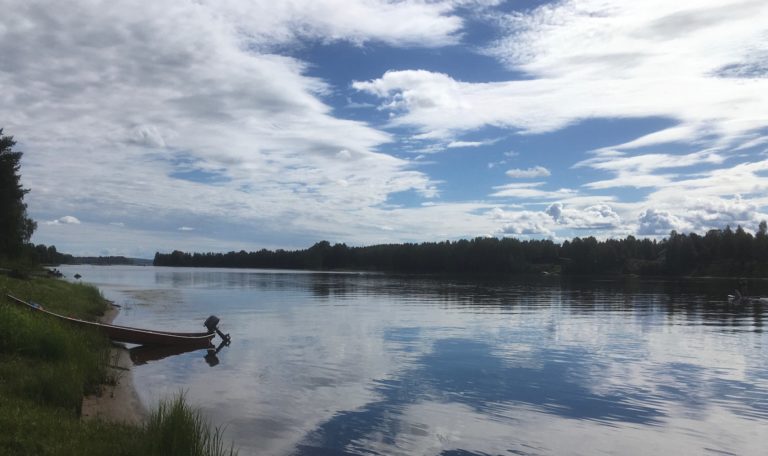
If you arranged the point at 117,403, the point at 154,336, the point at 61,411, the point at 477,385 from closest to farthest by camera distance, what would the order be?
the point at 61,411 → the point at 117,403 → the point at 477,385 → the point at 154,336

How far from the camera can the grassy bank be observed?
1057 cm

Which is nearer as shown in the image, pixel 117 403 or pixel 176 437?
pixel 176 437

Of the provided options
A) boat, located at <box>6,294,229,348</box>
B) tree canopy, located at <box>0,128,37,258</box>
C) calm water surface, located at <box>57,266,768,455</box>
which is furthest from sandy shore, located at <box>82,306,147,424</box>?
tree canopy, located at <box>0,128,37,258</box>

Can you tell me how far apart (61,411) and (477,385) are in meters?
15.1

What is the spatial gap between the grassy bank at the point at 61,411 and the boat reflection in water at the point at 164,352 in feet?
24.5

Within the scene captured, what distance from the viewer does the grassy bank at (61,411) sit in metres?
10.6

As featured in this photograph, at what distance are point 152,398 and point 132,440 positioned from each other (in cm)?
991

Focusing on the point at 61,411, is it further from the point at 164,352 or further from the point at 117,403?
the point at 164,352

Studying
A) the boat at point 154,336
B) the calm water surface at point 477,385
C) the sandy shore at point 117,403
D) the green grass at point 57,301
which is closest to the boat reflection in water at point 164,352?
the boat at point 154,336

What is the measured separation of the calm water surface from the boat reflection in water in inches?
20.4

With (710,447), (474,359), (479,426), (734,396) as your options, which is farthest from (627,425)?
(474,359)

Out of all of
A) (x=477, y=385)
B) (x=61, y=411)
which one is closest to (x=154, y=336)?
(x=477, y=385)

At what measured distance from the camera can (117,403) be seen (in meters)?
18.4

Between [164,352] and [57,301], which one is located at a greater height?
[57,301]
